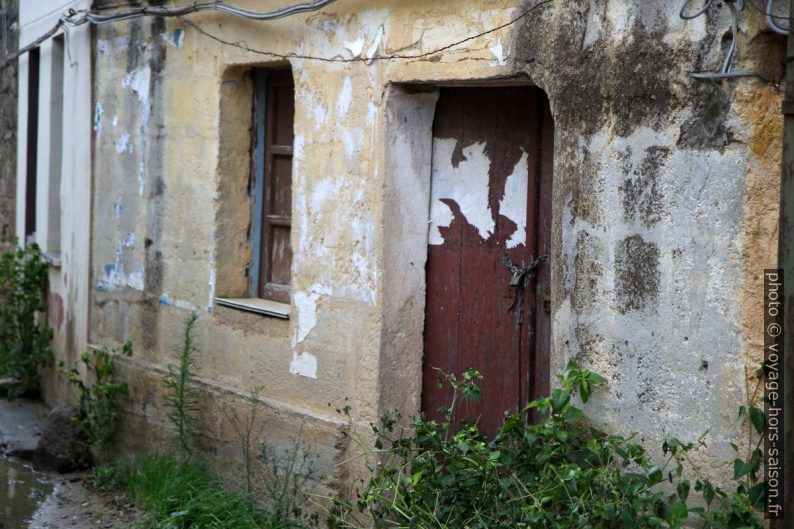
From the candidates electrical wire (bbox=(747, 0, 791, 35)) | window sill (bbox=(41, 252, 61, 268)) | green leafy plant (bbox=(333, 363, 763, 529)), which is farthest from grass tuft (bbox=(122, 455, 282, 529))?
electrical wire (bbox=(747, 0, 791, 35))

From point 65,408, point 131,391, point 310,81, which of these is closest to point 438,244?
point 310,81

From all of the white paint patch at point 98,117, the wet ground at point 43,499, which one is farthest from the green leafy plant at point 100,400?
the white paint patch at point 98,117

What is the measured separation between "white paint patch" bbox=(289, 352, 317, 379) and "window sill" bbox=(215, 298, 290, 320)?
0.23 m

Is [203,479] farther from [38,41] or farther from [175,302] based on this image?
[38,41]

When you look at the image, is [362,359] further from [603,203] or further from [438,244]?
[603,203]

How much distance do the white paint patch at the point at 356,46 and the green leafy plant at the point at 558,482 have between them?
163 centimetres

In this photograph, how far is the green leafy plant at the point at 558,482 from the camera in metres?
3.70

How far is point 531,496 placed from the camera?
395 centimetres

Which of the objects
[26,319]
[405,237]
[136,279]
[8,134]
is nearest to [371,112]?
[405,237]

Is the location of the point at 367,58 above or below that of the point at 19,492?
above

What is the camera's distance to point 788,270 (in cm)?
343

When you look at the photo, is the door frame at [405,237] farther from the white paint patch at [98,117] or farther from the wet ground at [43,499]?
the white paint patch at [98,117]

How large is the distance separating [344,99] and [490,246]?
3.20 feet

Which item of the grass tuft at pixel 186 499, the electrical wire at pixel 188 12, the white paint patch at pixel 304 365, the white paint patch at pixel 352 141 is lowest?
the grass tuft at pixel 186 499
